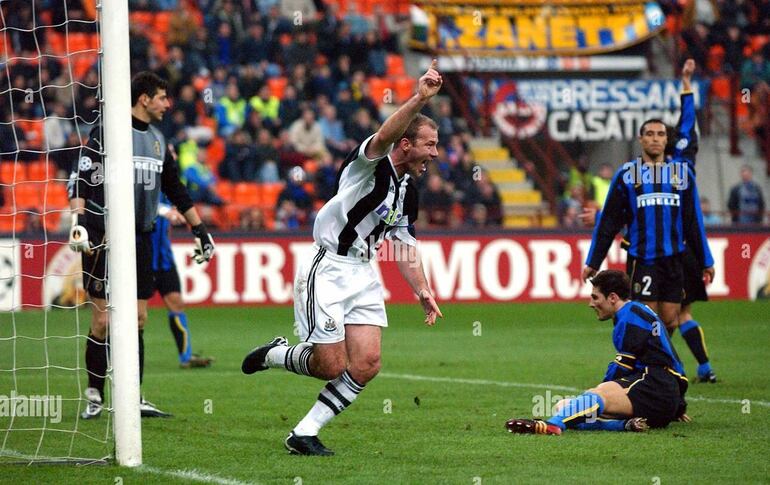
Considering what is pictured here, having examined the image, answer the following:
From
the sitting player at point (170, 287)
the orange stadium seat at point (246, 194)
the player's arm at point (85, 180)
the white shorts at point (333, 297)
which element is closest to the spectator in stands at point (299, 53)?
the orange stadium seat at point (246, 194)

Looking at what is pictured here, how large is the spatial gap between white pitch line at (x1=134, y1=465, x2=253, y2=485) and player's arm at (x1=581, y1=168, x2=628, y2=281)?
430cm

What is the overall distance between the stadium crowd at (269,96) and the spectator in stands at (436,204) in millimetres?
23

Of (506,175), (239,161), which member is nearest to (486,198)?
(506,175)

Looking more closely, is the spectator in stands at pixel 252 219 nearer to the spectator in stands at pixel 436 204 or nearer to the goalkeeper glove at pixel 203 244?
the spectator in stands at pixel 436 204

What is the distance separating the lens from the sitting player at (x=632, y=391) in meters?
7.60

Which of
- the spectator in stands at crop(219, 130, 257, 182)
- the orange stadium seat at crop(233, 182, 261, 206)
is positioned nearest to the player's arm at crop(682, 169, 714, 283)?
the orange stadium seat at crop(233, 182, 261, 206)

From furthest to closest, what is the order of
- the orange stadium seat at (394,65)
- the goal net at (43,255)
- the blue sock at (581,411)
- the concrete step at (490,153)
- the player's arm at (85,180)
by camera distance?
the orange stadium seat at (394,65)
the concrete step at (490,153)
the player's arm at (85,180)
the goal net at (43,255)
the blue sock at (581,411)

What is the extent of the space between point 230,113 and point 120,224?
16780mm

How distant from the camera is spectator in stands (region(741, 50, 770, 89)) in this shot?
25.2 m

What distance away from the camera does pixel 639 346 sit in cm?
773

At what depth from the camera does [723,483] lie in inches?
233

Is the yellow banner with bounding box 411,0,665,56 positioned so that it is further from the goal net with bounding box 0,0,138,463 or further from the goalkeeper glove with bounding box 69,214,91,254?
the goalkeeper glove with bounding box 69,214,91,254

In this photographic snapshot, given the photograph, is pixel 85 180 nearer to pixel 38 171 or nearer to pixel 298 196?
pixel 298 196

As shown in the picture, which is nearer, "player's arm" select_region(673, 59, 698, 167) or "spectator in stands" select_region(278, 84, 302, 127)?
"player's arm" select_region(673, 59, 698, 167)
